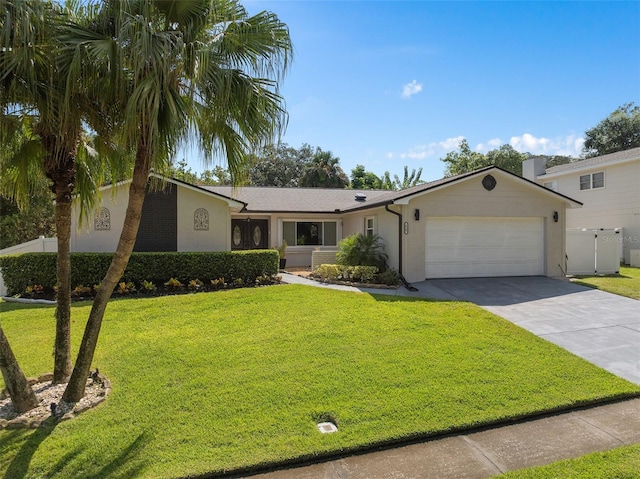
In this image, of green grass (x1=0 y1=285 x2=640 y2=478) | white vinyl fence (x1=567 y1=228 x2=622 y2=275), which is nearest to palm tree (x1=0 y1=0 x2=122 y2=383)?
green grass (x1=0 y1=285 x2=640 y2=478)

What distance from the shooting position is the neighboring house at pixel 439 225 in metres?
12.6

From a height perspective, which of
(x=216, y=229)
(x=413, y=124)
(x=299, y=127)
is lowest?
(x=216, y=229)

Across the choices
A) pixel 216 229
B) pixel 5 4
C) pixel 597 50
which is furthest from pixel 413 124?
pixel 5 4

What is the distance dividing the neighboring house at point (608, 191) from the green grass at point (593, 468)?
735 inches

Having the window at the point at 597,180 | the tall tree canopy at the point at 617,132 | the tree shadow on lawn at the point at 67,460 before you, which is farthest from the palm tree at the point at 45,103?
the tall tree canopy at the point at 617,132

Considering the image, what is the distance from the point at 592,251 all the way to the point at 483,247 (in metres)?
5.50

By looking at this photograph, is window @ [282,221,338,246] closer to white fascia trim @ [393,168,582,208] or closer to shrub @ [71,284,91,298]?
white fascia trim @ [393,168,582,208]

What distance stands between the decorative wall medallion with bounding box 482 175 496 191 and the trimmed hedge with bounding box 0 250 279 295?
26.0ft

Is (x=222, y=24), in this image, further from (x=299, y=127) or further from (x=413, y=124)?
(x=413, y=124)

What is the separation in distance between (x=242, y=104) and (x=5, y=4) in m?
2.53

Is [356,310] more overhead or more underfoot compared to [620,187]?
more underfoot

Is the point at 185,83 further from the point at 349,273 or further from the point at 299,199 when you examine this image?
the point at 299,199

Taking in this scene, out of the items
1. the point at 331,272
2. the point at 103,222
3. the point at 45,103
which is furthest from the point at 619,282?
the point at 103,222

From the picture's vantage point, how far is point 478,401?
4.78 meters
